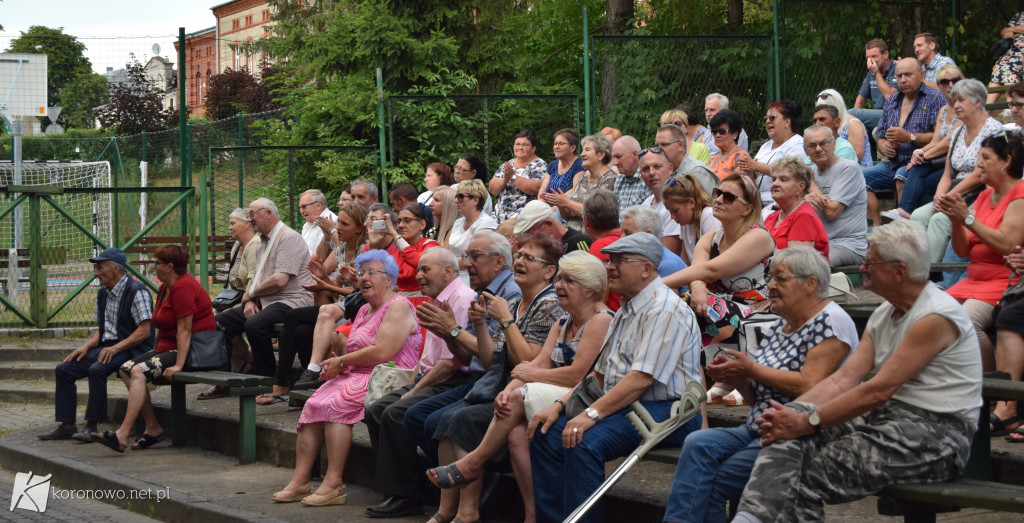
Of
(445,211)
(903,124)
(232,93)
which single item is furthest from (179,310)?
(232,93)

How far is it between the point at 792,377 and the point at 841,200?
306cm

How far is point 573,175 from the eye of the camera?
9469 millimetres

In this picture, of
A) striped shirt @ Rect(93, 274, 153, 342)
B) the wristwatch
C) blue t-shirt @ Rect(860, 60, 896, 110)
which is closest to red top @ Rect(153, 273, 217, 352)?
striped shirt @ Rect(93, 274, 153, 342)

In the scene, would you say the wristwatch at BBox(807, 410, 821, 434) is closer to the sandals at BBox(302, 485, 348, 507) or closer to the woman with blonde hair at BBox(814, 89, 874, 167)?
the sandals at BBox(302, 485, 348, 507)

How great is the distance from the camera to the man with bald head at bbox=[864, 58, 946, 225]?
8.98 m

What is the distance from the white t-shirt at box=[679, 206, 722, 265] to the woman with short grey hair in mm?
1573

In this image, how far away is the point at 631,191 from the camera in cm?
815

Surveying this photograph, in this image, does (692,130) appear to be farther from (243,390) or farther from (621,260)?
(621,260)

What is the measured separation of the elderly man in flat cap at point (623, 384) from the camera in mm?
4828

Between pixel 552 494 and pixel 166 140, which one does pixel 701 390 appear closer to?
pixel 552 494

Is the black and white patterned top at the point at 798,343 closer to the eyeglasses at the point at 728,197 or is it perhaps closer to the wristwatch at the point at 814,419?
the wristwatch at the point at 814,419

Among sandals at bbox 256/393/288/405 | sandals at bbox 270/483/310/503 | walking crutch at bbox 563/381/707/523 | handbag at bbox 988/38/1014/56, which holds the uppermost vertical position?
handbag at bbox 988/38/1014/56

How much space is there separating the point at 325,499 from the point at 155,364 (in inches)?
104

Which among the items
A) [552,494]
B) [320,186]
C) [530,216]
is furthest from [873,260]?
[320,186]
